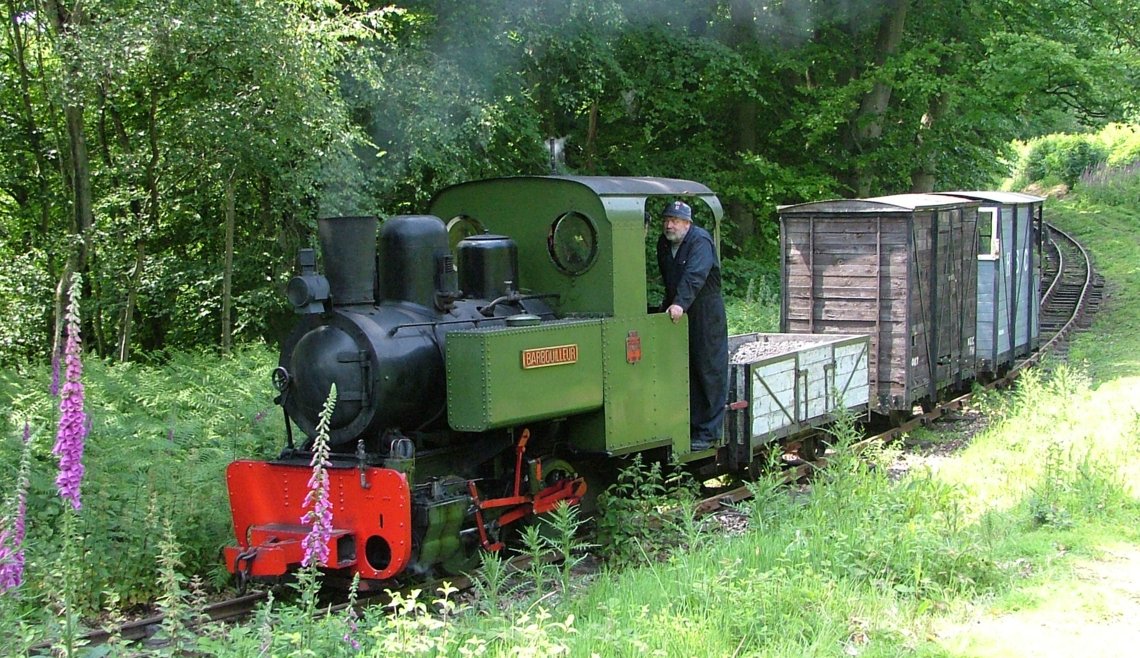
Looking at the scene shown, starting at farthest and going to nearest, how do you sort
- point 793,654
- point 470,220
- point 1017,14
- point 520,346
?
point 1017,14, point 470,220, point 520,346, point 793,654

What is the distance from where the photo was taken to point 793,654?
4.41m

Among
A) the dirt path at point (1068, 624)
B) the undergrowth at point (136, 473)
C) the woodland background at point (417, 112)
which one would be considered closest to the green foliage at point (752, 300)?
the woodland background at point (417, 112)

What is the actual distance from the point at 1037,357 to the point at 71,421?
1554 cm

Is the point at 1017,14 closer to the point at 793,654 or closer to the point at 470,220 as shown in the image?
the point at 470,220

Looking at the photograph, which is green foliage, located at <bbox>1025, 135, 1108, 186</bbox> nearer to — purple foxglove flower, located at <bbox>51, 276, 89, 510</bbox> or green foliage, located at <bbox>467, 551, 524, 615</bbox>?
green foliage, located at <bbox>467, 551, 524, 615</bbox>

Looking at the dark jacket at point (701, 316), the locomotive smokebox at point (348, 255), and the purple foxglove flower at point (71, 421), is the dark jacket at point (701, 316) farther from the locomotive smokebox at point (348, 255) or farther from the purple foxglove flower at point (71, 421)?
the purple foxglove flower at point (71, 421)

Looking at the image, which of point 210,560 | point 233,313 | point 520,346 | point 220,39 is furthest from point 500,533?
point 233,313

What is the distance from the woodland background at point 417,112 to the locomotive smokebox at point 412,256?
4.46 m

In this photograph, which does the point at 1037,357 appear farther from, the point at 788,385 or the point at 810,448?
the point at 788,385

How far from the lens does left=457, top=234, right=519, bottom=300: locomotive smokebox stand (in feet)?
23.2

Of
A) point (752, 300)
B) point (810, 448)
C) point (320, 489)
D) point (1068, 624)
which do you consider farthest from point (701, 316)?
point (752, 300)

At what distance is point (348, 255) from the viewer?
6438 millimetres

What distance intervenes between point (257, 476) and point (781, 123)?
17.2 meters

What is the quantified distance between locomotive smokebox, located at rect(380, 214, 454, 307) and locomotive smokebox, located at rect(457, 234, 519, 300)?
0.35 metres
